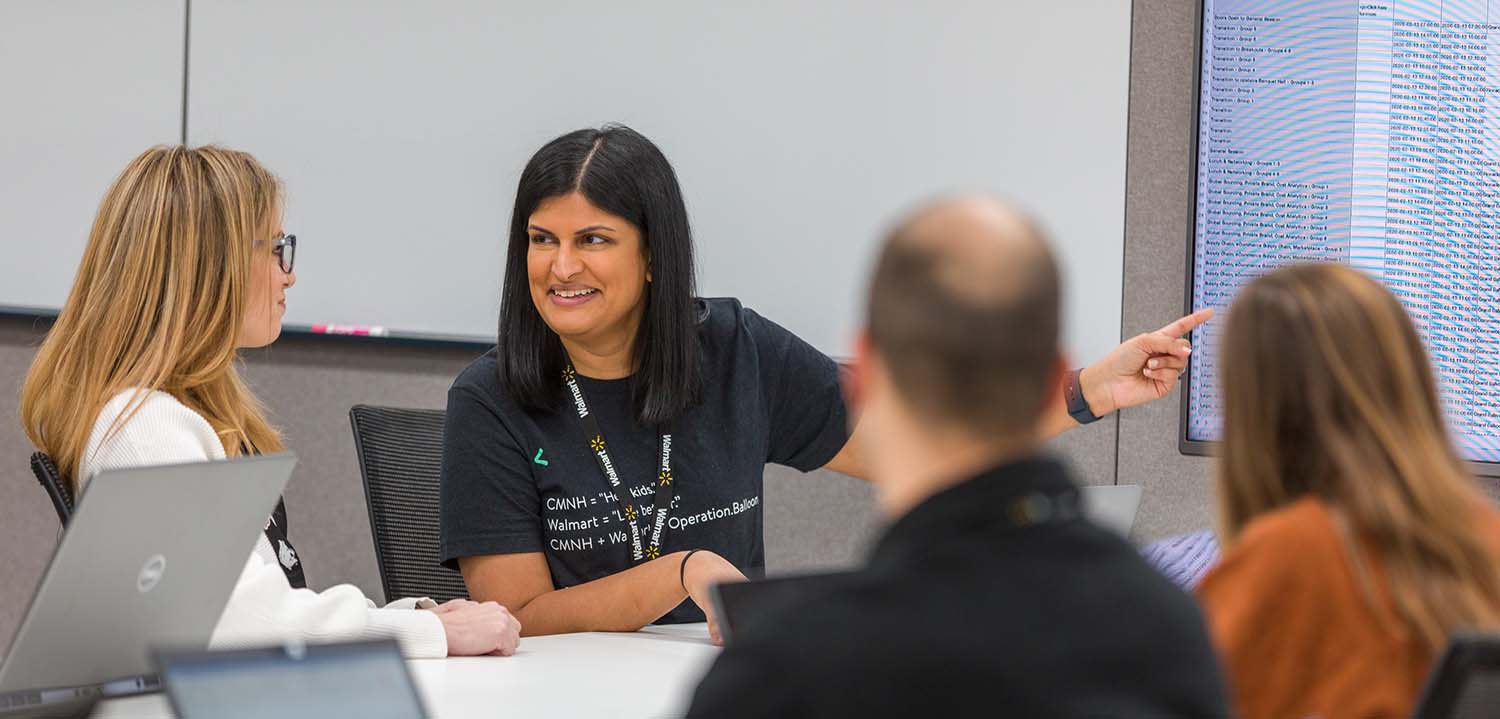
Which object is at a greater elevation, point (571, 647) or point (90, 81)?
point (90, 81)

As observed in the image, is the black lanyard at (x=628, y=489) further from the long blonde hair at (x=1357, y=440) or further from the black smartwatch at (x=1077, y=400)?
the long blonde hair at (x=1357, y=440)

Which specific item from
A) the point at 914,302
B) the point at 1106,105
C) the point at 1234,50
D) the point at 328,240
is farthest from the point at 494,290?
the point at 914,302

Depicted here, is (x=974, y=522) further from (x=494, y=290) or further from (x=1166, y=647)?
(x=494, y=290)

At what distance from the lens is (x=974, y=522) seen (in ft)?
2.60

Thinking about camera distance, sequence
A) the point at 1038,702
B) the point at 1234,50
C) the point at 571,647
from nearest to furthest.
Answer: the point at 1038,702 < the point at 571,647 < the point at 1234,50

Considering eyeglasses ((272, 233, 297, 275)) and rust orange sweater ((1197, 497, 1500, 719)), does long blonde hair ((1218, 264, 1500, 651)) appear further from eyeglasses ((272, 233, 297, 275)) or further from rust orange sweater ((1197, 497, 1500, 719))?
eyeglasses ((272, 233, 297, 275))

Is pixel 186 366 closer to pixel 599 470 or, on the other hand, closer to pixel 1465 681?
pixel 599 470

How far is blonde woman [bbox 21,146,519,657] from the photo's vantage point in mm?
1672

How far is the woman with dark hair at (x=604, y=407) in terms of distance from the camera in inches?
83.1

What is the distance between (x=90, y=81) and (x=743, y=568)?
1766 mm

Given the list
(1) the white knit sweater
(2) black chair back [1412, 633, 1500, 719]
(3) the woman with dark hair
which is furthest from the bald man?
(3) the woman with dark hair

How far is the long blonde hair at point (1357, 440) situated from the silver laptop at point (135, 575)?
0.84 meters

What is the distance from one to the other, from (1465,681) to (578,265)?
140cm

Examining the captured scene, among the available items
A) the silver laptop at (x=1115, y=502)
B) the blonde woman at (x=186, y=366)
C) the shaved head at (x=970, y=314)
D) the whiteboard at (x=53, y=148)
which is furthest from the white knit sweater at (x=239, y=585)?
the whiteboard at (x=53, y=148)
